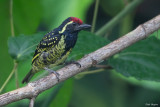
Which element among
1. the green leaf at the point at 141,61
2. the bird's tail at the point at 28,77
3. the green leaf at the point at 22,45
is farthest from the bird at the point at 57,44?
the green leaf at the point at 141,61

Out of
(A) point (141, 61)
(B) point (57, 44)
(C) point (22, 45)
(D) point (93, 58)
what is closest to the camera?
(D) point (93, 58)

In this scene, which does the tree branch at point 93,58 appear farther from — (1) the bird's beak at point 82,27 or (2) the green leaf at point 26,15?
(2) the green leaf at point 26,15

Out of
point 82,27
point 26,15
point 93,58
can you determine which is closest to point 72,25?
point 82,27

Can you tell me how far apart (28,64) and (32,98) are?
1.26 m

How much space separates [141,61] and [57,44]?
0.78 metres

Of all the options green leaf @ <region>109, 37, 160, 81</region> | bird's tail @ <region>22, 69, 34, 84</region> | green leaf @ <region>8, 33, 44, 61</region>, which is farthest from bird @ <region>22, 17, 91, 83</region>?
green leaf @ <region>109, 37, 160, 81</region>

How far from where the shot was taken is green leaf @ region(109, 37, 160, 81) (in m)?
2.74

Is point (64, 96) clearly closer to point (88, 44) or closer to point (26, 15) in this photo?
point (88, 44)

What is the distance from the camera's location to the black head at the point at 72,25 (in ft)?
9.53

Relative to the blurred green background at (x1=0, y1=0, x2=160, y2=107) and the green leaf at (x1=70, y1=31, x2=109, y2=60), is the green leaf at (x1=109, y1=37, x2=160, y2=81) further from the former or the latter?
the green leaf at (x1=70, y1=31, x2=109, y2=60)

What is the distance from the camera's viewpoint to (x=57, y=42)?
3021 mm

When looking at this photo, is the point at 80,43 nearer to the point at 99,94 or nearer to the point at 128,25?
the point at 128,25

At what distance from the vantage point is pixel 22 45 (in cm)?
279

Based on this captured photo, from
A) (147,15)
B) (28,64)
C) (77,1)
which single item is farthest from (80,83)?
(77,1)
